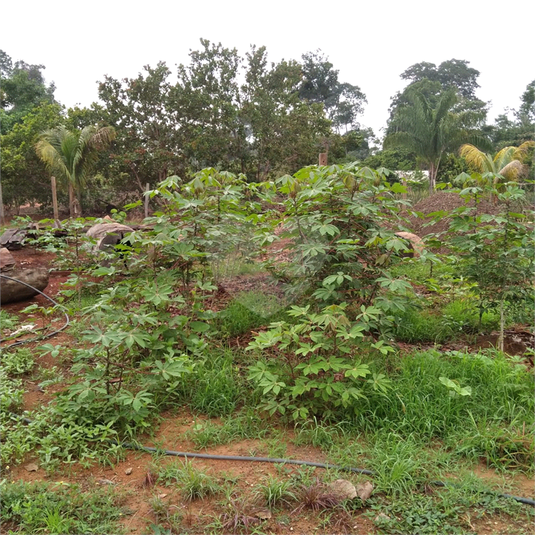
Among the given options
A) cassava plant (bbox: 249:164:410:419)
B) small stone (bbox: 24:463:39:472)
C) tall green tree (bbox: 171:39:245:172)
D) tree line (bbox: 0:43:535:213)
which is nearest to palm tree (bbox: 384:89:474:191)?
tree line (bbox: 0:43:535:213)

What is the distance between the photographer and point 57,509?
61.9 inches

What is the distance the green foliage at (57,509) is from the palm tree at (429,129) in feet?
52.0

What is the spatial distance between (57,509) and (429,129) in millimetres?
16839

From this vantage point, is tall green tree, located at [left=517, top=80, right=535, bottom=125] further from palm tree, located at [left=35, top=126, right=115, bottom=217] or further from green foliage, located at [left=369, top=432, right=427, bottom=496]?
green foliage, located at [left=369, top=432, right=427, bottom=496]

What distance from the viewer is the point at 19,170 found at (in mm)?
14656

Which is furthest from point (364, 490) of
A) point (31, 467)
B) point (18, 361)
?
point (18, 361)

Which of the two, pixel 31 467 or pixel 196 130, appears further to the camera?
pixel 196 130

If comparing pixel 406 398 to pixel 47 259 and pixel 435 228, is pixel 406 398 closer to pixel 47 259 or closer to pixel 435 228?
pixel 47 259

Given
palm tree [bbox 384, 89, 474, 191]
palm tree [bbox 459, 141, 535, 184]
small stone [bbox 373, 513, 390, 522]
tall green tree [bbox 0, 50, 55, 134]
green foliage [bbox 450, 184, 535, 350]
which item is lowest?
small stone [bbox 373, 513, 390, 522]

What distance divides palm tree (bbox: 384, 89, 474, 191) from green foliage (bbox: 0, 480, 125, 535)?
15858mm

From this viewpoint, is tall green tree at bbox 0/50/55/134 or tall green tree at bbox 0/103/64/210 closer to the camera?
tall green tree at bbox 0/103/64/210

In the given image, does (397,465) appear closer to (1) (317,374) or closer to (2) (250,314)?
(1) (317,374)

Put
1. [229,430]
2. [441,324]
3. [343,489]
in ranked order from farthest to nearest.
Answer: [441,324] < [229,430] < [343,489]

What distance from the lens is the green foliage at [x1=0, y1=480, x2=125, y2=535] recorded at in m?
1.53
